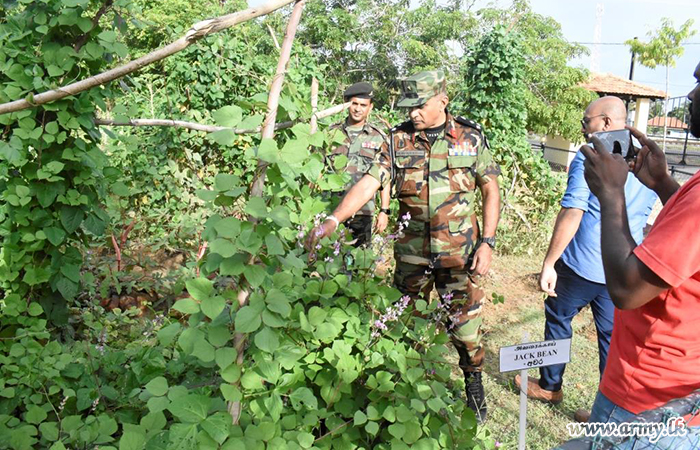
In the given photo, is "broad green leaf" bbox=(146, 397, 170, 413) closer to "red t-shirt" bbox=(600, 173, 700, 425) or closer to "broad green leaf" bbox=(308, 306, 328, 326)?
"broad green leaf" bbox=(308, 306, 328, 326)

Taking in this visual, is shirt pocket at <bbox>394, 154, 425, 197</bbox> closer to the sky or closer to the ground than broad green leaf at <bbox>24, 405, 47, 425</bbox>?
closer to the sky

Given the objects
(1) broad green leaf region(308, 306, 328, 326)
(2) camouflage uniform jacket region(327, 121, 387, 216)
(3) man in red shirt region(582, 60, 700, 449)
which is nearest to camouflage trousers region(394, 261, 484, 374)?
(2) camouflage uniform jacket region(327, 121, 387, 216)

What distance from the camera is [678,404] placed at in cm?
107

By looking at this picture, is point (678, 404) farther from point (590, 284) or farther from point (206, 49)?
point (206, 49)

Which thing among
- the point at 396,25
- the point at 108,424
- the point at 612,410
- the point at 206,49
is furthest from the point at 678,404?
the point at 396,25

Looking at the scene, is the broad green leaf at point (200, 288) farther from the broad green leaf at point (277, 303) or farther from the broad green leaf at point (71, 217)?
the broad green leaf at point (71, 217)

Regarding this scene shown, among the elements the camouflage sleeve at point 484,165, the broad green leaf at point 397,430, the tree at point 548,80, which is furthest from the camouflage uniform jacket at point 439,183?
the tree at point 548,80

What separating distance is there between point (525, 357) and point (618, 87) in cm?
2893

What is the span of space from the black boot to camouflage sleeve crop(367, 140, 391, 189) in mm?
1212

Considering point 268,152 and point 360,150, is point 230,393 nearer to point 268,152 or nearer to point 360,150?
point 268,152

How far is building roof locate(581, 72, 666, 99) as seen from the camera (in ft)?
86.3

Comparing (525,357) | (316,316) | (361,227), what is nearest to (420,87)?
(361,227)

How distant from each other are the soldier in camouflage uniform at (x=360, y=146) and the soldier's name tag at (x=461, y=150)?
982mm

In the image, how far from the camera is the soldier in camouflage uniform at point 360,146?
394cm
